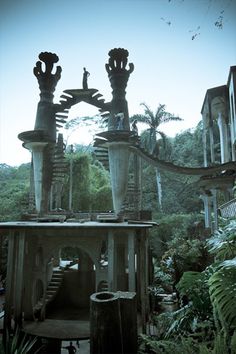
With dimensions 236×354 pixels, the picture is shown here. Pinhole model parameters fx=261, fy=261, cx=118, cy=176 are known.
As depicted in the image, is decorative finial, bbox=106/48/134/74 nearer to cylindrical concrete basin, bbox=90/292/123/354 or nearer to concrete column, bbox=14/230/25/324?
concrete column, bbox=14/230/25/324

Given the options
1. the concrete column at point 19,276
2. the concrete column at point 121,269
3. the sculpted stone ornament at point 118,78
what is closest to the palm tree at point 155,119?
the sculpted stone ornament at point 118,78

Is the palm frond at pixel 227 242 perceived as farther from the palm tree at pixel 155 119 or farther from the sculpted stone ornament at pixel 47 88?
the palm tree at pixel 155 119

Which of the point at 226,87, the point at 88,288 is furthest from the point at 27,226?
the point at 226,87

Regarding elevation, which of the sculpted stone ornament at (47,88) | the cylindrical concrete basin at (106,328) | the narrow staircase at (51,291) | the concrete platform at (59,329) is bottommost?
the concrete platform at (59,329)

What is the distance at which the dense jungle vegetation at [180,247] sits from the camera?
9.93ft

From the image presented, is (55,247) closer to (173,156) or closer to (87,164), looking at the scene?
(87,164)

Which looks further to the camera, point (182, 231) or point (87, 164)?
point (87, 164)

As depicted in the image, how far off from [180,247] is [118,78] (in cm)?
952

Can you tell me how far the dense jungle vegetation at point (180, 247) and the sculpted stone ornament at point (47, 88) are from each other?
460 centimetres

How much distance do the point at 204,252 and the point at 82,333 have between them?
706 cm

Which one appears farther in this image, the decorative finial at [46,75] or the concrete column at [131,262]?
the decorative finial at [46,75]

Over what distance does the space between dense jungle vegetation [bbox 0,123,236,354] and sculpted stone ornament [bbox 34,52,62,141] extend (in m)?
4.60

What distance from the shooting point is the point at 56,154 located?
47.0ft

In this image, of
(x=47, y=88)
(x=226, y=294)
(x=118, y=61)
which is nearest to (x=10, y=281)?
(x=226, y=294)
